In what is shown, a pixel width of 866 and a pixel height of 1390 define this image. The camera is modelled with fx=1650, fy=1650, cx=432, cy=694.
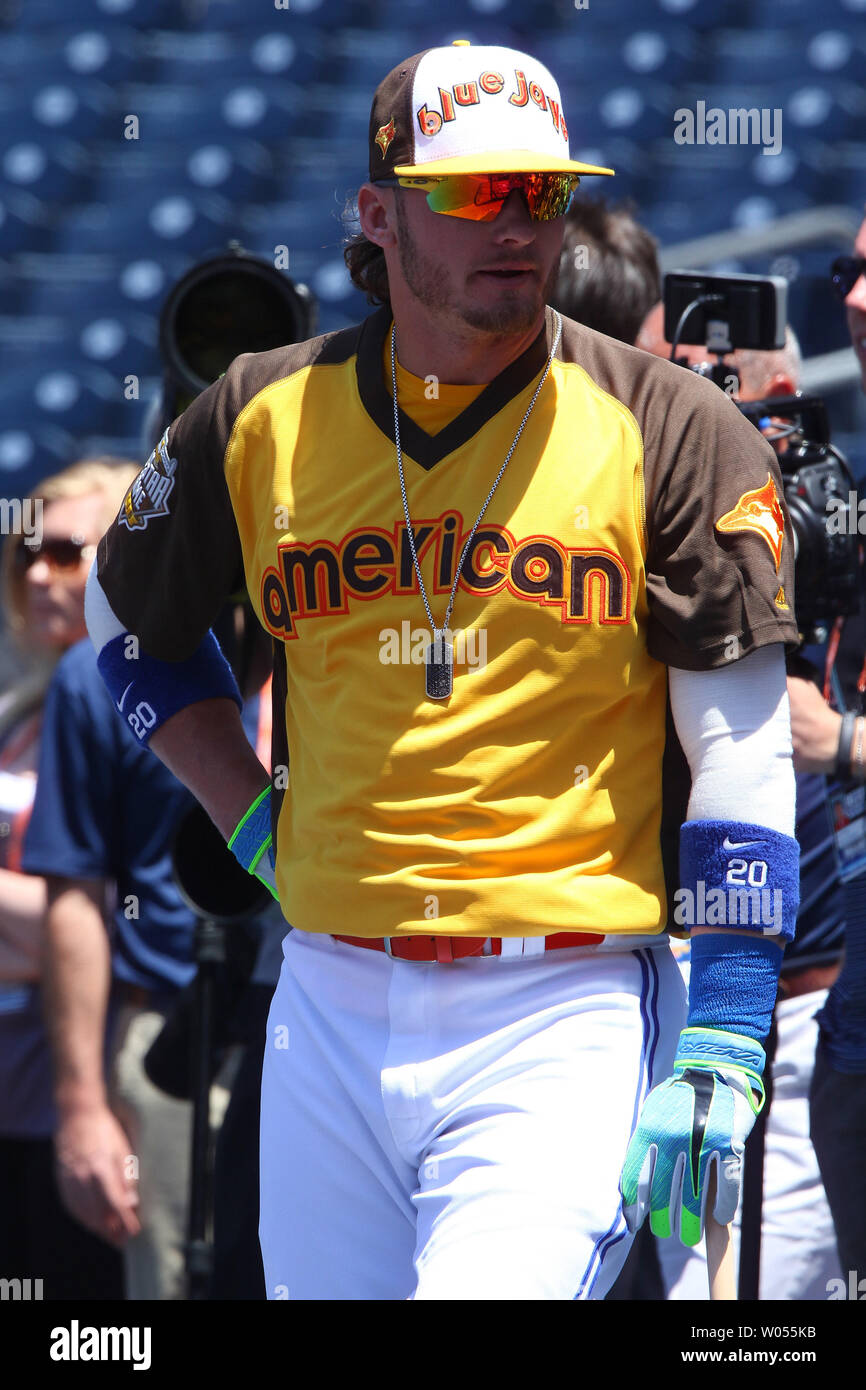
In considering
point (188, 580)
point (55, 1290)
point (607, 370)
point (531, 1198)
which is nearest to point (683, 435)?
point (607, 370)

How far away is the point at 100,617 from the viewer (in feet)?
6.00

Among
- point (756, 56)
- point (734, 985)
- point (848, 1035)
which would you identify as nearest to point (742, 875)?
point (734, 985)

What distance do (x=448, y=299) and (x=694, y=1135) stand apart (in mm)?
769

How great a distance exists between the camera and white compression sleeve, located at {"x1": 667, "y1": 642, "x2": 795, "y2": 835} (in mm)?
1462

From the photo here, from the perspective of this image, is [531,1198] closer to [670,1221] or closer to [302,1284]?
[670,1221]

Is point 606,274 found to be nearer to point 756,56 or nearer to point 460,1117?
point 460,1117

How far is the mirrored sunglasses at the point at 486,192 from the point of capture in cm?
146

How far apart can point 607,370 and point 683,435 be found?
12 centimetres

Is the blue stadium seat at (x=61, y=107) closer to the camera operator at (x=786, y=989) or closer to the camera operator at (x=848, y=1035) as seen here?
the camera operator at (x=786, y=989)

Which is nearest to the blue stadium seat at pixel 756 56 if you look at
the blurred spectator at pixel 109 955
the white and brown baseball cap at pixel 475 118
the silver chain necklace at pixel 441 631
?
the blurred spectator at pixel 109 955

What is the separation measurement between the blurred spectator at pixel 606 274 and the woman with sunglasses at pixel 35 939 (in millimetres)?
951

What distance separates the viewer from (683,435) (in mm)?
1497

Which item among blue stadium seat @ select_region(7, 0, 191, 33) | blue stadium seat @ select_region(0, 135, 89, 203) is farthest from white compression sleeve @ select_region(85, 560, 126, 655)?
blue stadium seat @ select_region(7, 0, 191, 33)

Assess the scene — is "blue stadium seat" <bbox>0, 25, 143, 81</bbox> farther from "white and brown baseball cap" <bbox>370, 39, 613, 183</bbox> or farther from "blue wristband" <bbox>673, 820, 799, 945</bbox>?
"blue wristband" <bbox>673, 820, 799, 945</bbox>
